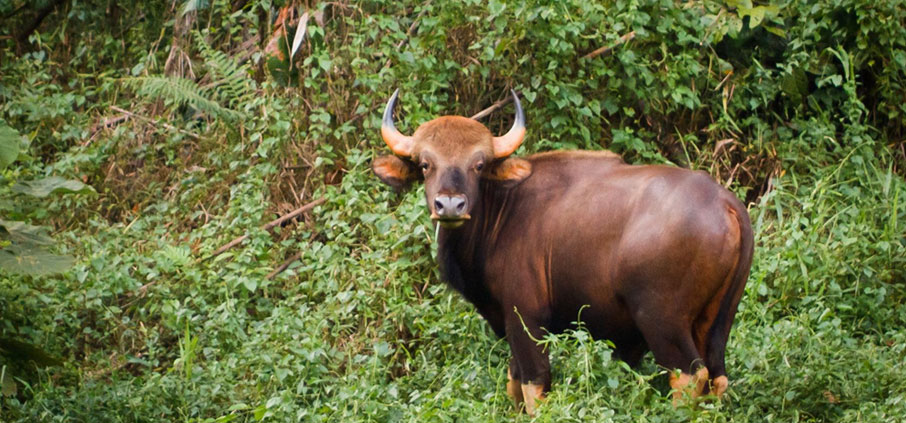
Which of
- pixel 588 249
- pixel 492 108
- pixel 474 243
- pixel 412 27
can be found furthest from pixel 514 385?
pixel 412 27

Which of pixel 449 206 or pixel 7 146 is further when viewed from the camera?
pixel 7 146

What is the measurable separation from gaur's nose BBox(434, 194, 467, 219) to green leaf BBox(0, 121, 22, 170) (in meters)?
2.22

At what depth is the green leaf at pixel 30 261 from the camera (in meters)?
5.84

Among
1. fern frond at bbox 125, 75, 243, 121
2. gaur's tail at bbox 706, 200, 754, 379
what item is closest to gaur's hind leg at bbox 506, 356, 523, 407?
gaur's tail at bbox 706, 200, 754, 379

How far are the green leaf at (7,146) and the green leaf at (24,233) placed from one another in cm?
36

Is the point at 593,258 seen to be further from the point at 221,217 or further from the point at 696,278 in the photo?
the point at 221,217

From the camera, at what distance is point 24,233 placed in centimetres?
606

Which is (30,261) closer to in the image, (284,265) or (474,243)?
(284,265)

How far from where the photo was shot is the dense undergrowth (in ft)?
19.4

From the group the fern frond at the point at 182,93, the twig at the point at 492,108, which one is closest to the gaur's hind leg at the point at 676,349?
the twig at the point at 492,108

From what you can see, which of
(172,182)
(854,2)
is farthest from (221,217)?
(854,2)

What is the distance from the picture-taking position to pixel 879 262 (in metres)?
6.88

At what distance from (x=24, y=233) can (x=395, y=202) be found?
2424 millimetres

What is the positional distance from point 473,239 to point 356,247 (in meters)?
1.67
